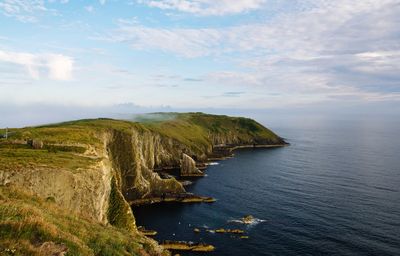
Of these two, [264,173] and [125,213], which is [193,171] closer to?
[264,173]

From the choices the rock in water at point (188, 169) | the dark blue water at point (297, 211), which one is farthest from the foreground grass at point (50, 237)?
the rock in water at point (188, 169)

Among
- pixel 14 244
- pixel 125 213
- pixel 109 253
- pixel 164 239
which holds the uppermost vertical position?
pixel 14 244

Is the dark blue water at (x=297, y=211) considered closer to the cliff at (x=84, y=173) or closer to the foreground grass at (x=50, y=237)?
the cliff at (x=84, y=173)

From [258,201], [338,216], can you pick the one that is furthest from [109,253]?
[258,201]

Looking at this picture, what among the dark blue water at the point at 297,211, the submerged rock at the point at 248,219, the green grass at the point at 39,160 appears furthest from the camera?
the submerged rock at the point at 248,219

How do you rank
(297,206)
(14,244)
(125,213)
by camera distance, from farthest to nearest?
(297,206), (125,213), (14,244)

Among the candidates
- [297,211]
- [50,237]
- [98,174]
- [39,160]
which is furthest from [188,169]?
[50,237]

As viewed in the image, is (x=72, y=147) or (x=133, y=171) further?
(x=133, y=171)
